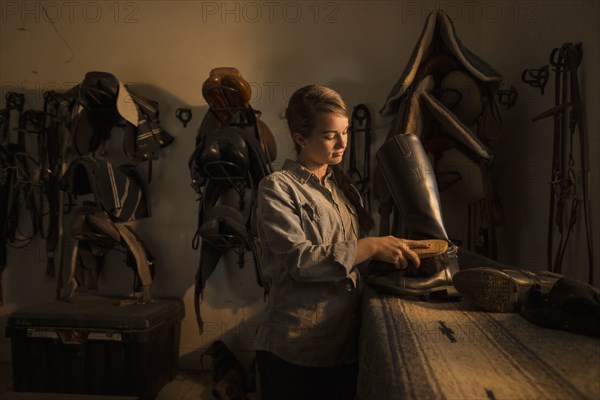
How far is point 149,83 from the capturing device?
7.68ft

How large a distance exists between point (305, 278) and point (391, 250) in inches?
8.2

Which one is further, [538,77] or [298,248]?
[538,77]

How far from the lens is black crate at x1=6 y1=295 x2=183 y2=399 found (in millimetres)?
1814

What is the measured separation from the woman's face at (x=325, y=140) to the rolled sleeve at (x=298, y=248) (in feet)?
0.54

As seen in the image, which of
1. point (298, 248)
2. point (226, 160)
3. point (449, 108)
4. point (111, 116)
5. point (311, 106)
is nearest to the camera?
point (298, 248)

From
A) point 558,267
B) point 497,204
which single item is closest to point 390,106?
point 497,204

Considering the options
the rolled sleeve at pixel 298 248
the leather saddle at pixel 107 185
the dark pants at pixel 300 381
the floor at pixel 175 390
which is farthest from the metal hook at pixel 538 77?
the floor at pixel 175 390

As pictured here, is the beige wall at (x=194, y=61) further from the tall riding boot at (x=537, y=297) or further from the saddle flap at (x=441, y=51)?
the tall riding boot at (x=537, y=297)

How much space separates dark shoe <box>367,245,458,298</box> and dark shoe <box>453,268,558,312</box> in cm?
11

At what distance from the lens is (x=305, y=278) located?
85 centimetres

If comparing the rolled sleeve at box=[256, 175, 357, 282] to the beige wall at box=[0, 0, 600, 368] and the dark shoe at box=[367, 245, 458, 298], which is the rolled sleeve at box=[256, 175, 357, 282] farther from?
the beige wall at box=[0, 0, 600, 368]

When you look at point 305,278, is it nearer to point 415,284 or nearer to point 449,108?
point 415,284

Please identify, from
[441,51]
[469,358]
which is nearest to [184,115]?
[441,51]

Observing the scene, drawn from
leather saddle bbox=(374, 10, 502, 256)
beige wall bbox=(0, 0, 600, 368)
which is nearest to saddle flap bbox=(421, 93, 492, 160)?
leather saddle bbox=(374, 10, 502, 256)
